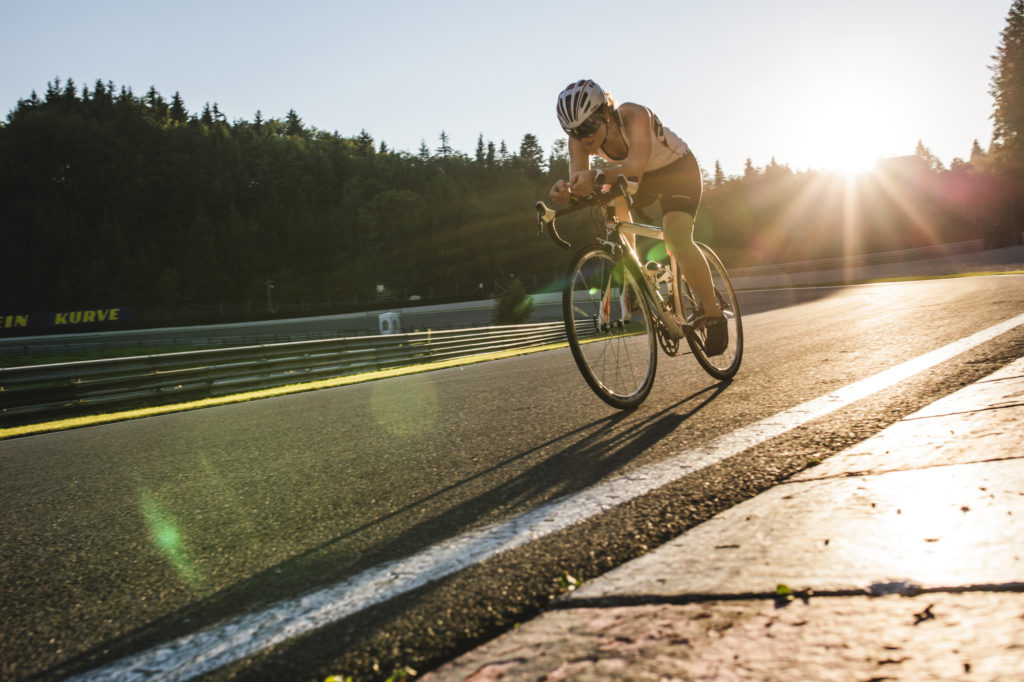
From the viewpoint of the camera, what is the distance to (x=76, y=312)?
317ft

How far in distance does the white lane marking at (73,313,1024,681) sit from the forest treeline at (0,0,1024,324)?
78942 mm

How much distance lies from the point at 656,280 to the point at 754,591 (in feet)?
12.0

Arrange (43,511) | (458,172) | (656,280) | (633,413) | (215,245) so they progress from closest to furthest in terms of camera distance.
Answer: (43,511), (633,413), (656,280), (215,245), (458,172)

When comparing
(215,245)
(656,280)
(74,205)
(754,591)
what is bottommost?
(754,591)

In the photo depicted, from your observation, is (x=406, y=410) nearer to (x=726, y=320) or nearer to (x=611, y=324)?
(x=611, y=324)

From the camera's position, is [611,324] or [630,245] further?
[630,245]

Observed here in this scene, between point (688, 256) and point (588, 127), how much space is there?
1.21m

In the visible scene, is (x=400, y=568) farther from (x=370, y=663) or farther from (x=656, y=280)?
(x=656, y=280)

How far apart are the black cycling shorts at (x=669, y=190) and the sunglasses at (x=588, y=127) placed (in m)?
0.69

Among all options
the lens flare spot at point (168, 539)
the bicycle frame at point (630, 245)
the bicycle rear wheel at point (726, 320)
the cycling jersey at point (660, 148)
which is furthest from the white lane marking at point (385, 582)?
the cycling jersey at point (660, 148)

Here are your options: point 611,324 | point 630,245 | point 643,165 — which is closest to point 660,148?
point 643,165

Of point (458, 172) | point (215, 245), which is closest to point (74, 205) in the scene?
point (215, 245)

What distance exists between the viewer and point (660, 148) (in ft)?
15.8

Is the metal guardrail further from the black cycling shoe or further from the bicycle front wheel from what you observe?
the black cycling shoe
